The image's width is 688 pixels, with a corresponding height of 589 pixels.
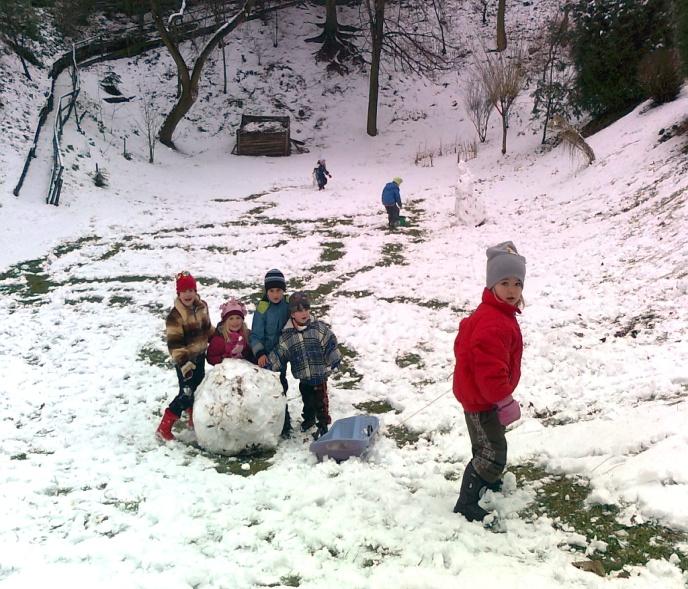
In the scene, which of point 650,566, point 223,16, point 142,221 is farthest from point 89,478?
point 223,16

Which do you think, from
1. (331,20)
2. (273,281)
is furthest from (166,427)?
(331,20)

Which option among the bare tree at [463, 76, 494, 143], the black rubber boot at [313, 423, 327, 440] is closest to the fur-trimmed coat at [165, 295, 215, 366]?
the black rubber boot at [313, 423, 327, 440]

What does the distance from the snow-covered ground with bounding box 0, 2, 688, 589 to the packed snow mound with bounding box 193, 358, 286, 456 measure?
0.63 feet

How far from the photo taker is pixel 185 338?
499cm

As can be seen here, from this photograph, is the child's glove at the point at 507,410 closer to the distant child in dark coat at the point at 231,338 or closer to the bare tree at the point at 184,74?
the distant child in dark coat at the point at 231,338

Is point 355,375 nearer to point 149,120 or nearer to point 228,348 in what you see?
point 228,348

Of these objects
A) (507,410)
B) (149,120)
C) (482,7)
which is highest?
(482,7)

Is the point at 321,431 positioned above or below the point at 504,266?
below

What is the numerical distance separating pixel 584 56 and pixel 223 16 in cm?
2125

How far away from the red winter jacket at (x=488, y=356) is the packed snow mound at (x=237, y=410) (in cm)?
179

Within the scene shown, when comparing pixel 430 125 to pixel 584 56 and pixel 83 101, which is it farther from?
pixel 83 101

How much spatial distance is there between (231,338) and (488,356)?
2610 mm

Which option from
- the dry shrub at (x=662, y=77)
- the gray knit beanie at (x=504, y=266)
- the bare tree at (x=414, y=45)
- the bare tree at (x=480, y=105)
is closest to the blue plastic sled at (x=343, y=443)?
the gray knit beanie at (x=504, y=266)

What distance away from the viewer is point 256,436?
4508mm
